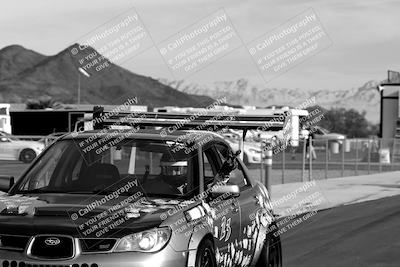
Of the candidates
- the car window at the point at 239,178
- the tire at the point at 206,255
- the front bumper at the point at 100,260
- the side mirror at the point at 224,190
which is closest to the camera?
the front bumper at the point at 100,260

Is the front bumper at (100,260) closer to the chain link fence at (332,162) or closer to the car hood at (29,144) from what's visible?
the chain link fence at (332,162)

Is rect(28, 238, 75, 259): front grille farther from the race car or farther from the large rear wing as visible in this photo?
the large rear wing

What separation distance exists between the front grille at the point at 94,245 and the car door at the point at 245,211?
202cm

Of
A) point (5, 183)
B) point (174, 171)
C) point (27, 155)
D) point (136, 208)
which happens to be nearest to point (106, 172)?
point (174, 171)

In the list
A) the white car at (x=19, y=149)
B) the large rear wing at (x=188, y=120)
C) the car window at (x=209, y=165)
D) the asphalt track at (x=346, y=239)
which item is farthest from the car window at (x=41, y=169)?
the white car at (x=19, y=149)

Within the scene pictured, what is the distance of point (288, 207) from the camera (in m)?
18.6

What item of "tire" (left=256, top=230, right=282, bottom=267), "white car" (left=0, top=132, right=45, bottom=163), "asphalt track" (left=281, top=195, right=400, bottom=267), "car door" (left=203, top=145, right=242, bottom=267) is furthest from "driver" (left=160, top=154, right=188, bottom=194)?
"white car" (left=0, top=132, right=45, bottom=163)

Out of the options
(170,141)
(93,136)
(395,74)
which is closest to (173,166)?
(170,141)

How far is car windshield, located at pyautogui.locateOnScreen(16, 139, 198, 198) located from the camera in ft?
24.1

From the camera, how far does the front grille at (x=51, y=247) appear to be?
20.0ft

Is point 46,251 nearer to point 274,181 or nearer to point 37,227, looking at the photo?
point 37,227

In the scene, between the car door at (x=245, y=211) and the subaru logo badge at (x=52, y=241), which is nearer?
the subaru logo badge at (x=52, y=241)

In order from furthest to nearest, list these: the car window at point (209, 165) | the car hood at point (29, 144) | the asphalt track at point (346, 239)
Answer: the car hood at point (29, 144) < the asphalt track at point (346, 239) < the car window at point (209, 165)

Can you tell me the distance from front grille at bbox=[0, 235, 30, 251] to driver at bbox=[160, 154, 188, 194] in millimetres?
1582
